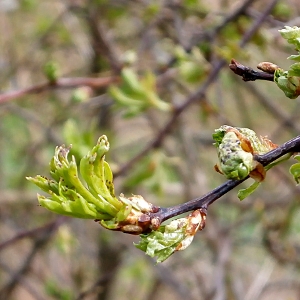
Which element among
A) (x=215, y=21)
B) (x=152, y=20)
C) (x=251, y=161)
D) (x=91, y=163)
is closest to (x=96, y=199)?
(x=91, y=163)

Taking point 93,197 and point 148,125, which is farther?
point 148,125

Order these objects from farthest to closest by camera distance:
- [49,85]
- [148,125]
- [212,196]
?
1. [148,125]
2. [49,85]
3. [212,196]

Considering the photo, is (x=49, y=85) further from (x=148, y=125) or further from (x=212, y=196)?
(x=148, y=125)

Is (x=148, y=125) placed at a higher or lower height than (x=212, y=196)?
lower

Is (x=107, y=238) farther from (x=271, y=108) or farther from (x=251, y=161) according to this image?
(x=251, y=161)

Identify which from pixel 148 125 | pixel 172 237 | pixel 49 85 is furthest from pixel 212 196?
pixel 148 125

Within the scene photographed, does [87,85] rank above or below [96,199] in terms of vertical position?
below

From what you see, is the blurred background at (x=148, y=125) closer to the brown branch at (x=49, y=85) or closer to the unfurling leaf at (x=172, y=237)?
the brown branch at (x=49, y=85)

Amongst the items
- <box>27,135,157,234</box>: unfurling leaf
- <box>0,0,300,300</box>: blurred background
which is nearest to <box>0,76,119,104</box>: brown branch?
<box>0,0,300,300</box>: blurred background

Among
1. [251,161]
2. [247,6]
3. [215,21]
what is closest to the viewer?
[251,161]

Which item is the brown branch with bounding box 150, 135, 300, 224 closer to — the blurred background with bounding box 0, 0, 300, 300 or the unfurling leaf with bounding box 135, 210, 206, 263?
the unfurling leaf with bounding box 135, 210, 206, 263
